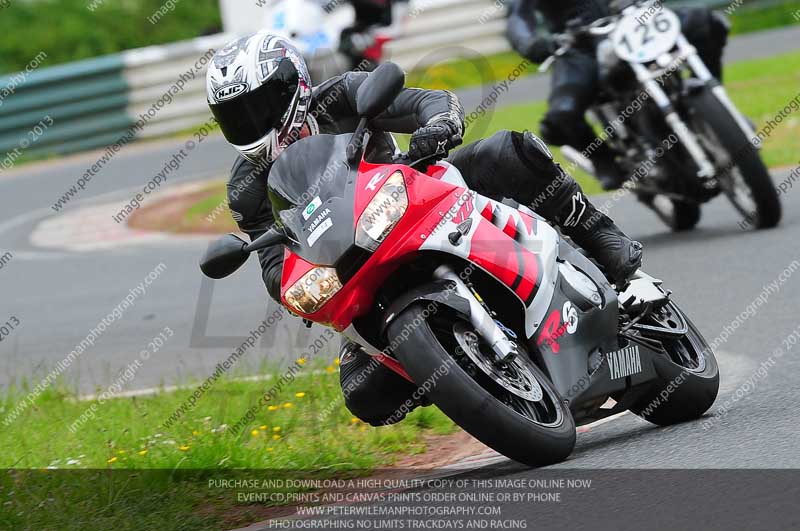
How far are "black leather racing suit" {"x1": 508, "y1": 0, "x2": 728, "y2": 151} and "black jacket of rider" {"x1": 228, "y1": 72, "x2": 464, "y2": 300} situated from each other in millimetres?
3781

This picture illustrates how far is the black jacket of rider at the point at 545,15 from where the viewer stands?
9289 millimetres

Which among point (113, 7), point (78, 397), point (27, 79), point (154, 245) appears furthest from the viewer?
point (113, 7)

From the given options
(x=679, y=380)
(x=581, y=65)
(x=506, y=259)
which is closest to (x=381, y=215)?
(x=506, y=259)

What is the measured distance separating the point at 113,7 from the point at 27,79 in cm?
616

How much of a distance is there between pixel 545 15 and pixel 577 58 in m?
0.66

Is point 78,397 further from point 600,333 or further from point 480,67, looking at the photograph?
point 480,67

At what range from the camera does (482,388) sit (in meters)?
4.32

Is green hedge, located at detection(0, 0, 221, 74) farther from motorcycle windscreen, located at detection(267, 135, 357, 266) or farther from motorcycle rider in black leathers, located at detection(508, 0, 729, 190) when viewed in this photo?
motorcycle windscreen, located at detection(267, 135, 357, 266)

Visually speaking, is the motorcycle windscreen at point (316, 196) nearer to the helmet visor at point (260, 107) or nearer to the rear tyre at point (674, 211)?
the helmet visor at point (260, 107)

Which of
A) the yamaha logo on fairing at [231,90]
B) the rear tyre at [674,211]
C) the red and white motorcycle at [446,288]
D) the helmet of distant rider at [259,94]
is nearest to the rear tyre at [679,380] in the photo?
the red and white motorcycle at [446,288]

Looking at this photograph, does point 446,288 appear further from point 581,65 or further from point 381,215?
point 581,65

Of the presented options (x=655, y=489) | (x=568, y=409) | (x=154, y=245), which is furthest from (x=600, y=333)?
(x=154, y=245)

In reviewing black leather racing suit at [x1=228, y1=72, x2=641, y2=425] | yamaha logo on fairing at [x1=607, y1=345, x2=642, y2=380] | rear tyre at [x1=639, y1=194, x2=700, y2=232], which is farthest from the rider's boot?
rear tyre at [x1=639, y1=194, x2=700, y2=232]

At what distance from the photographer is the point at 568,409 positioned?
15.5 ft
